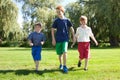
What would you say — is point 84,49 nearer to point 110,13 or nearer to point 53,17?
point 110,13

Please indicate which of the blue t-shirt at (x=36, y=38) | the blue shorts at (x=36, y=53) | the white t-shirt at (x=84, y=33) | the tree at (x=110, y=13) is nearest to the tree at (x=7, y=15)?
the tree at (x=110, y=13)

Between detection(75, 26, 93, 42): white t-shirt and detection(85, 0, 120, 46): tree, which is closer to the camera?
detection(75, 26, 93, 42): white t-shirt

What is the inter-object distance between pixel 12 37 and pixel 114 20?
1743 cm

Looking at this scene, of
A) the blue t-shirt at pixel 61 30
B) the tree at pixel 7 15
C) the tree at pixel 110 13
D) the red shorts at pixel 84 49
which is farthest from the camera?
the tree at pixel 110 13

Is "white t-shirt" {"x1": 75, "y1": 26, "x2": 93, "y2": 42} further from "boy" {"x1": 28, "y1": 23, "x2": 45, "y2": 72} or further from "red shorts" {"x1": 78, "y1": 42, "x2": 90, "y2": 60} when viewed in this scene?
"boy" {"x1": 28, "y1": 23, "x2": 45, "y2": 72}

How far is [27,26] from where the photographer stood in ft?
200

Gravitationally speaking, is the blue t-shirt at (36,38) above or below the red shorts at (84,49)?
above

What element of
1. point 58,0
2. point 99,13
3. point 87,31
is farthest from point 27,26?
point 87,31

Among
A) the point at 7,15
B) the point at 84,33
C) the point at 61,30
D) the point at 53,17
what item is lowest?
the point at 53,17

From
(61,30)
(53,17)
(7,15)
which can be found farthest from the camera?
(53,17)

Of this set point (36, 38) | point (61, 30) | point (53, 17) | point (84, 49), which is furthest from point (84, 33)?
point (53, 17)

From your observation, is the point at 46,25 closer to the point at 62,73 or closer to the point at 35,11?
the point at 35,11

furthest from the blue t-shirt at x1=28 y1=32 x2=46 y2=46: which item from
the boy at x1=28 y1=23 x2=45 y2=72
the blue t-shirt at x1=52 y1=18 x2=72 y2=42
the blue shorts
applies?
the blue t-shirt at x1=52 y1=18 x2=72 y2=42

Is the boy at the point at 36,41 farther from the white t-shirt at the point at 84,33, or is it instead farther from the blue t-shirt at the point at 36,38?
the white t-shirt at the point at 84,33
